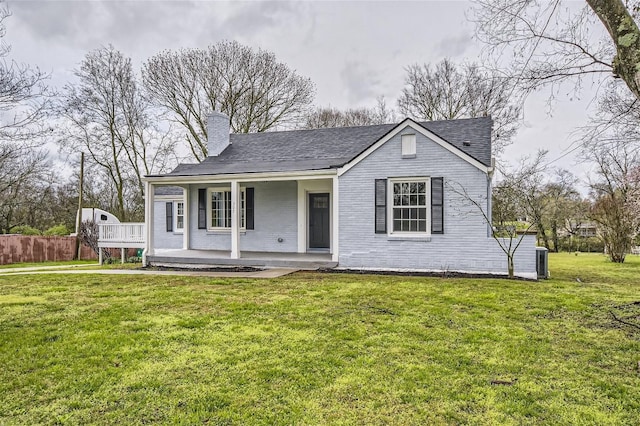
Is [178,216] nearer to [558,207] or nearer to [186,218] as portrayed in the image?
[186,218]

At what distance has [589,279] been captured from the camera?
34.6 ft

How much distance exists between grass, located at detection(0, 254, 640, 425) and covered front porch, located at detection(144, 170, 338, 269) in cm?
499

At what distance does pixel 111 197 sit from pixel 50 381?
27.9 meters

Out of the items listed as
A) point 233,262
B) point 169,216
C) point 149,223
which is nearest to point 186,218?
point 149,223

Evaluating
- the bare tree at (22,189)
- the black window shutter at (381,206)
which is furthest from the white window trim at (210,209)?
the bare tree at (22,189)

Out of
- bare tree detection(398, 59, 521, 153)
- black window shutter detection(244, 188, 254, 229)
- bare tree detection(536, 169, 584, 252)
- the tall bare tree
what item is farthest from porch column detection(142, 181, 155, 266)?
bare tree detection(536, 169, 584, 252)

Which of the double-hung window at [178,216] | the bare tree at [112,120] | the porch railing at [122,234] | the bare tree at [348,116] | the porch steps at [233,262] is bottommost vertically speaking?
the porch steps at [233,262]

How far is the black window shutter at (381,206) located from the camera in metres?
11.1

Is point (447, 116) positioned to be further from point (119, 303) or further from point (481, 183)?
point (119, 303)

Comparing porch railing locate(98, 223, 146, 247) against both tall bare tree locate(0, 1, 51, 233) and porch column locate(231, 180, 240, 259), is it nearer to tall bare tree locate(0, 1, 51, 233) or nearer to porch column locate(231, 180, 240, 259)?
porch column locate(231, 180, 240, 259)

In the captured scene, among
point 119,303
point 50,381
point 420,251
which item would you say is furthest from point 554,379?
point 420,251

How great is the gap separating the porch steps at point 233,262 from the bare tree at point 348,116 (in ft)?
57.9

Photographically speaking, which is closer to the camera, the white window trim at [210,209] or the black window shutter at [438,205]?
the black window shutter at [438,205]

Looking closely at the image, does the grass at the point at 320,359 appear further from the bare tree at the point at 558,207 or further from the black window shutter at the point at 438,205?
the bare tree at the point at 558,207
